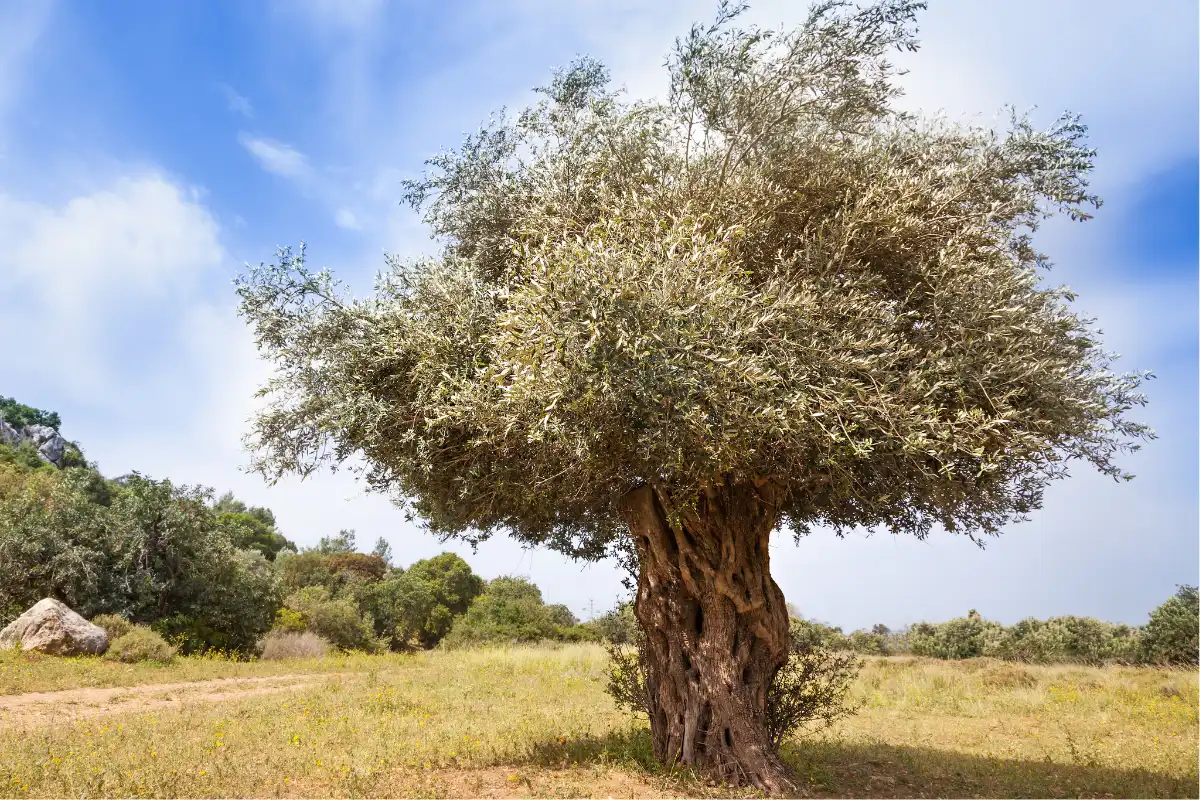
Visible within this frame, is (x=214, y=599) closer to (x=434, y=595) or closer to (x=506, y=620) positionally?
(x=506, y=620)

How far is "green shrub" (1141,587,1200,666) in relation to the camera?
93.1 ft

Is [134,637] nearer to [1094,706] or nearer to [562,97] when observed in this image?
[562,97]

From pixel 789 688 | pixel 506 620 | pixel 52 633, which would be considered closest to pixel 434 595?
pixel 506 620

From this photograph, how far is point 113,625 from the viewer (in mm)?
23797

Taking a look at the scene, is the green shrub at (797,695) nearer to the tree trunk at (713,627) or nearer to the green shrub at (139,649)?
the tree trunk at (713,627)

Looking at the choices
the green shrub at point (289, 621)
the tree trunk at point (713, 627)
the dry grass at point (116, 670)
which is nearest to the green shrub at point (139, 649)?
the dry grass at point (116, 670)

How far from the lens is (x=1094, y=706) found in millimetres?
18391

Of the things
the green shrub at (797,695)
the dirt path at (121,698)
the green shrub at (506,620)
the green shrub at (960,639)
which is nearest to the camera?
the green shrub at (797,695)

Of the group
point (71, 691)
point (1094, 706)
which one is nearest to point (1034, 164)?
point (1094, 706)

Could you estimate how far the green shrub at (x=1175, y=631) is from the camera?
2839 centimetres

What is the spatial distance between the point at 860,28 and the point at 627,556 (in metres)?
8.83

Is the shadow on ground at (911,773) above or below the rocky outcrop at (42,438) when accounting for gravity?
below

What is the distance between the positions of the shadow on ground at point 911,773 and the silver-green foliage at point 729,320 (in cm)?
375

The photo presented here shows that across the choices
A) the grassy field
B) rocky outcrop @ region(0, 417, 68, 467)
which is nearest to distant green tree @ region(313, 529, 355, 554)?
rocky outcrop @ region(0, 417, 68, 467)
